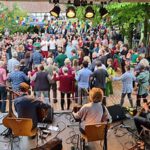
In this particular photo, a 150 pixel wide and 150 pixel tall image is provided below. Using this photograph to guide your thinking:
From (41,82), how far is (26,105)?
8.44ft

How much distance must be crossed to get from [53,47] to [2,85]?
7463 mm

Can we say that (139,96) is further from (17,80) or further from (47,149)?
(47,149)

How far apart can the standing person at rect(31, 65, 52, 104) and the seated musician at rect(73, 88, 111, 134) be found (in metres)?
3.04

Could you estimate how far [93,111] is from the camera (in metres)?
6.85

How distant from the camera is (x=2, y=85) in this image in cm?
990

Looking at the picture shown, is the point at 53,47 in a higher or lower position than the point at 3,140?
higher

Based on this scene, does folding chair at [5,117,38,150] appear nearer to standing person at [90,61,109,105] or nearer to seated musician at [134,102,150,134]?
seated musician at [134,102,150,134]

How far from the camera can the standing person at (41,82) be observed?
9.82 metres

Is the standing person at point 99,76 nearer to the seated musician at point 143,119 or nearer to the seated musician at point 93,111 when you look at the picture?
the seated musician at point 143,119

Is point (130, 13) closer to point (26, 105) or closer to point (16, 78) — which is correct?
point (16, 78)

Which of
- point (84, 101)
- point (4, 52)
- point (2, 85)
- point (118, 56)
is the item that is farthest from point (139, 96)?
point (4, 52)

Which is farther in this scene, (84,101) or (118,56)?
(118,56)

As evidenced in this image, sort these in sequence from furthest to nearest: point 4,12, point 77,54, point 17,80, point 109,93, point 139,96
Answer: point 4,12
point 77,54
point 109,93
point 139,96
point 17,80

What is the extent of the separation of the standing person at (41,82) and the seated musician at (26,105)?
7.79 feet
